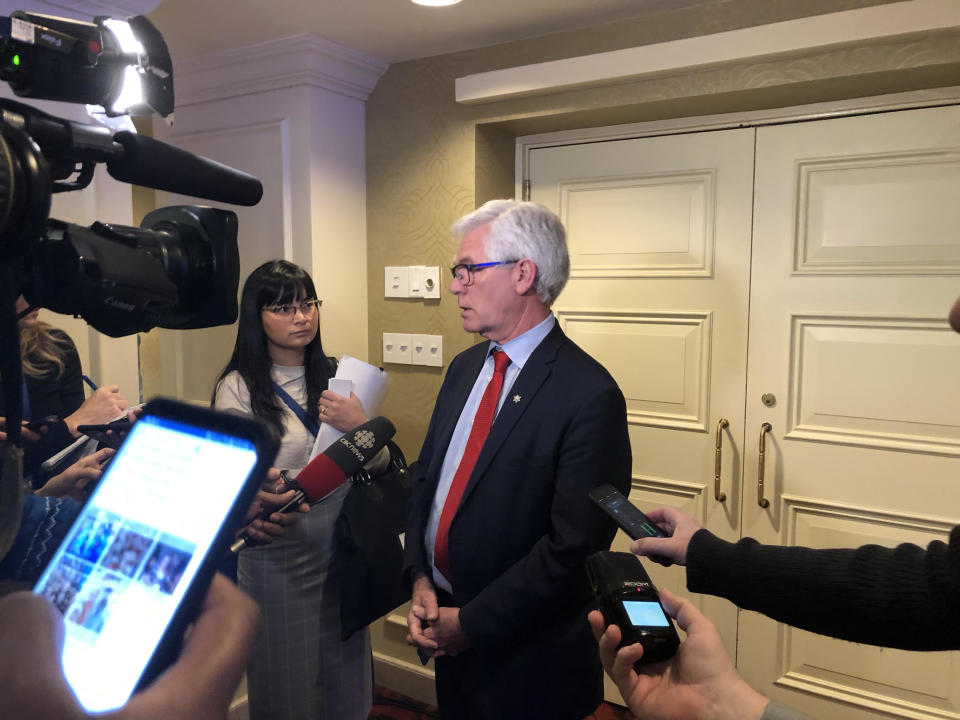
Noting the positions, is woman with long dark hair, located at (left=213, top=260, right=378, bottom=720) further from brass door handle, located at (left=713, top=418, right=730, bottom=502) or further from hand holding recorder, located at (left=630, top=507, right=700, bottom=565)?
brass door handle, located at (left=713, top=418, right=730, bottom=502)

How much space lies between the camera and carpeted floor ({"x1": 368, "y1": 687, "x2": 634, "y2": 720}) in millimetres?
2205

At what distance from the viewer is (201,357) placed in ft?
8.38

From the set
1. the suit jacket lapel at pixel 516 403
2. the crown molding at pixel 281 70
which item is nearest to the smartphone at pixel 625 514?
the suit jacket lapel at pixel 516 403

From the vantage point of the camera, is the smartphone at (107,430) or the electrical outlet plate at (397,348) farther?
the electrical outlet plate at (397,348)

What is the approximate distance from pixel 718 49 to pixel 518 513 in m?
1.27

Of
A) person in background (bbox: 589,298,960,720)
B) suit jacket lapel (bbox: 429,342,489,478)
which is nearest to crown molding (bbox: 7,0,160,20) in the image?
suit jacket lapel (bbox: 429,342,489,478)

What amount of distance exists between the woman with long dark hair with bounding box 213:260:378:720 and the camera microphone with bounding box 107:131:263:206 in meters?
1.08

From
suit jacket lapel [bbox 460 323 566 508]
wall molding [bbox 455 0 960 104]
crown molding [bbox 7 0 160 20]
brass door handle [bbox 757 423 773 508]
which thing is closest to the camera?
crown molding [bbox 7 0 160 20]

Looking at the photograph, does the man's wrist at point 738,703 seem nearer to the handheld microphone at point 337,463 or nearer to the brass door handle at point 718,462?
the handheld microphone at point 337,463

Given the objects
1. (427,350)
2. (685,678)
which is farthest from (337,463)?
(427,350)

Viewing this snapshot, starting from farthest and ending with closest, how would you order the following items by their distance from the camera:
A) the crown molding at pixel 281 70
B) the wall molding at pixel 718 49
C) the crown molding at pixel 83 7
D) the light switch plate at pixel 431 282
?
1. the light switch plate at pixel 431 282
2. the crown molding at pixel 281 70
3. the wall molding at pixel 718 49
4. the crown molding at pixel 83 7

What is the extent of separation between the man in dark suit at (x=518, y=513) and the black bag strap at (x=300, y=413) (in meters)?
0.41

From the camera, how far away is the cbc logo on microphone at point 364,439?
1384 mm

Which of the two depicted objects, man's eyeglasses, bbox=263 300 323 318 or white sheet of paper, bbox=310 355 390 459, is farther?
man's eyeglasses, bbox=263 300 323 318
